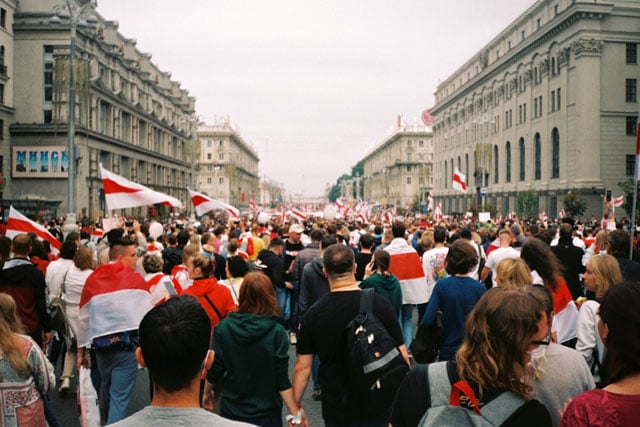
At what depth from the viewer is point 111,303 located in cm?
621

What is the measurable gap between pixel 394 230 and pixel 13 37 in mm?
46349

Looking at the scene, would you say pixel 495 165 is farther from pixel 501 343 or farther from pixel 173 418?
pixel 173 418

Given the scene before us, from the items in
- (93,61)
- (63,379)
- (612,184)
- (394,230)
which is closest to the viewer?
(63,379)

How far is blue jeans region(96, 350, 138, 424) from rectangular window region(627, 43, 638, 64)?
49703mm

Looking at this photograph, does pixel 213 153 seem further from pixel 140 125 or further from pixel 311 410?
pixel 311 410

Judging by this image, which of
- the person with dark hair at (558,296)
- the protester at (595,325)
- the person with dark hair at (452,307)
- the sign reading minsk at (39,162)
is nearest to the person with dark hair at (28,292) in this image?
the person with dark hair at (452,307)

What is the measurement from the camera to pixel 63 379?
27.1 ft

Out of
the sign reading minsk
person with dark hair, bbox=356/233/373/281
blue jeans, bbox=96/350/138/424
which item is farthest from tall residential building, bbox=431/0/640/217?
blue jeans, bbox=96/350/138/424

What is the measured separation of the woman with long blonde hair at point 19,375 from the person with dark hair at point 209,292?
76.9 inches

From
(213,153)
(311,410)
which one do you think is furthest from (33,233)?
(213,153)

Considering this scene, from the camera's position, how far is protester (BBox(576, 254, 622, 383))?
Result: 468 centimetres

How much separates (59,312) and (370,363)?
5.19 meters

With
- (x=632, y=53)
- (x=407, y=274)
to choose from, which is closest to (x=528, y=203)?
(x=632, y=53)

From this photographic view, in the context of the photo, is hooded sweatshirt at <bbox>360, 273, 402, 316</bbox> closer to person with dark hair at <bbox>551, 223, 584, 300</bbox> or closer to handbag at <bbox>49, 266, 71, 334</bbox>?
person with dark hair at <bbox>551, 223, 584, 300</bbox>
